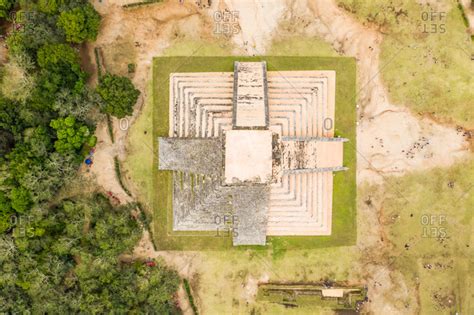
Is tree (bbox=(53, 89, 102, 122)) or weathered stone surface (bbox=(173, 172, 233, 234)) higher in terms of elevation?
tree (bbox=(53, 89, 102, 122))

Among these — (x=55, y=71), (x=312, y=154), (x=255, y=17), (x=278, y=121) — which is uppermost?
(x=255, y=17)

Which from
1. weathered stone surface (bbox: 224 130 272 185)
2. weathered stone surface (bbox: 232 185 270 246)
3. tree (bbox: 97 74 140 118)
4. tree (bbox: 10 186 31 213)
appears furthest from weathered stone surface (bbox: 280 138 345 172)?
Answer: tree (bbox: 10 186 31 213)

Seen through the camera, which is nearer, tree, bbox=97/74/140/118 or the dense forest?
the dense forest

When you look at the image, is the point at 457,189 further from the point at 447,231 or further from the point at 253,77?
the point at 253,77

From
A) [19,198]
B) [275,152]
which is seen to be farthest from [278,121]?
[19,198]

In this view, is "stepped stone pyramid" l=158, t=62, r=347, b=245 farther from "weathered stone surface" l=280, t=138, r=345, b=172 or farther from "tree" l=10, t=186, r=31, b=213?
"tree" l=10, t=186, r=31, b=213

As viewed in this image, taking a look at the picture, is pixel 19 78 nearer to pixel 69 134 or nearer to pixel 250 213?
pixel 69 134

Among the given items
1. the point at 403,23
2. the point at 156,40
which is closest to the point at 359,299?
the point at 403,23
